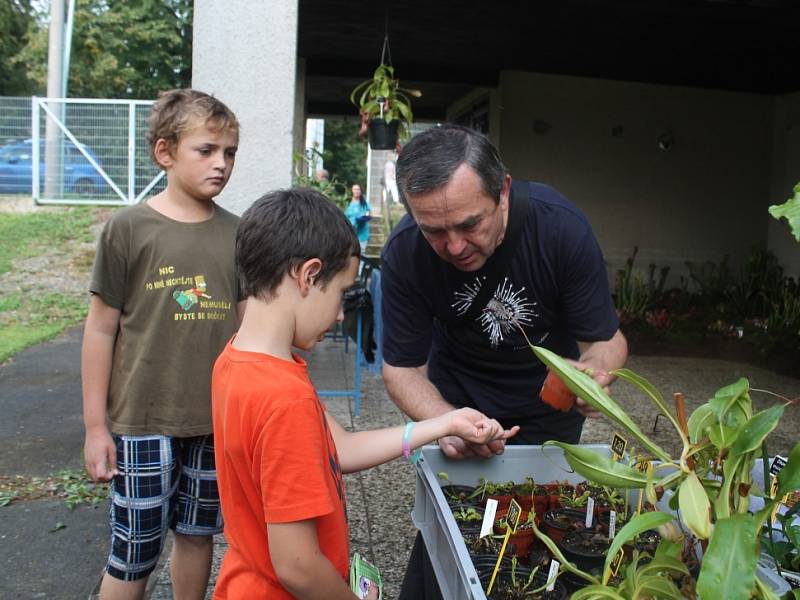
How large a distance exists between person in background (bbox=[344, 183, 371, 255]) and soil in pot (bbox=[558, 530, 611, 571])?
258 inches

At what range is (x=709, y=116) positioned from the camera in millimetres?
9633

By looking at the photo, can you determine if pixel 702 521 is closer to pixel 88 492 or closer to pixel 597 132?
pixel 88 492

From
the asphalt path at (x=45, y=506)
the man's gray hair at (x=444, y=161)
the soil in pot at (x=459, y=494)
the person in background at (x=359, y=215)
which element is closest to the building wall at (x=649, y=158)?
the person in background at (x=359, y=215)

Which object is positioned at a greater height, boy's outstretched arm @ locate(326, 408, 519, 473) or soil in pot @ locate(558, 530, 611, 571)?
boy's outstretched arm @ locate(326, 408, 519, 473)

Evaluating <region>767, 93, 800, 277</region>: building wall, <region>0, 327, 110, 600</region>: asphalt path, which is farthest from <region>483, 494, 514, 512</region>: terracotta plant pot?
<region>767, 93, 800, 277</region>: building wall

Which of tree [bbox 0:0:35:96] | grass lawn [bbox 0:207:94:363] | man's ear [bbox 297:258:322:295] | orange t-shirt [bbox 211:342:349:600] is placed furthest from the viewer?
tree [bbox 0:0:35:96]

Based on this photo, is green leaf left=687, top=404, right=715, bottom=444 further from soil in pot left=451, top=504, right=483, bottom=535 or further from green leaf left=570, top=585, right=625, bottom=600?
soil in pot left=451, top=504, right=483, bottom=535

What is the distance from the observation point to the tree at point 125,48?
22.6 metres

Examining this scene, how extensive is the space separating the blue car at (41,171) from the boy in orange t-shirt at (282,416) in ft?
44.7

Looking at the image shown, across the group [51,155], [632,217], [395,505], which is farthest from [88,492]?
[51,155]

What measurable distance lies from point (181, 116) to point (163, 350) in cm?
75

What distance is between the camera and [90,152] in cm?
1398

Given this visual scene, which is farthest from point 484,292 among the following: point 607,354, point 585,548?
point 585,548

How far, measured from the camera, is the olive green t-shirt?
2387 millimetres
